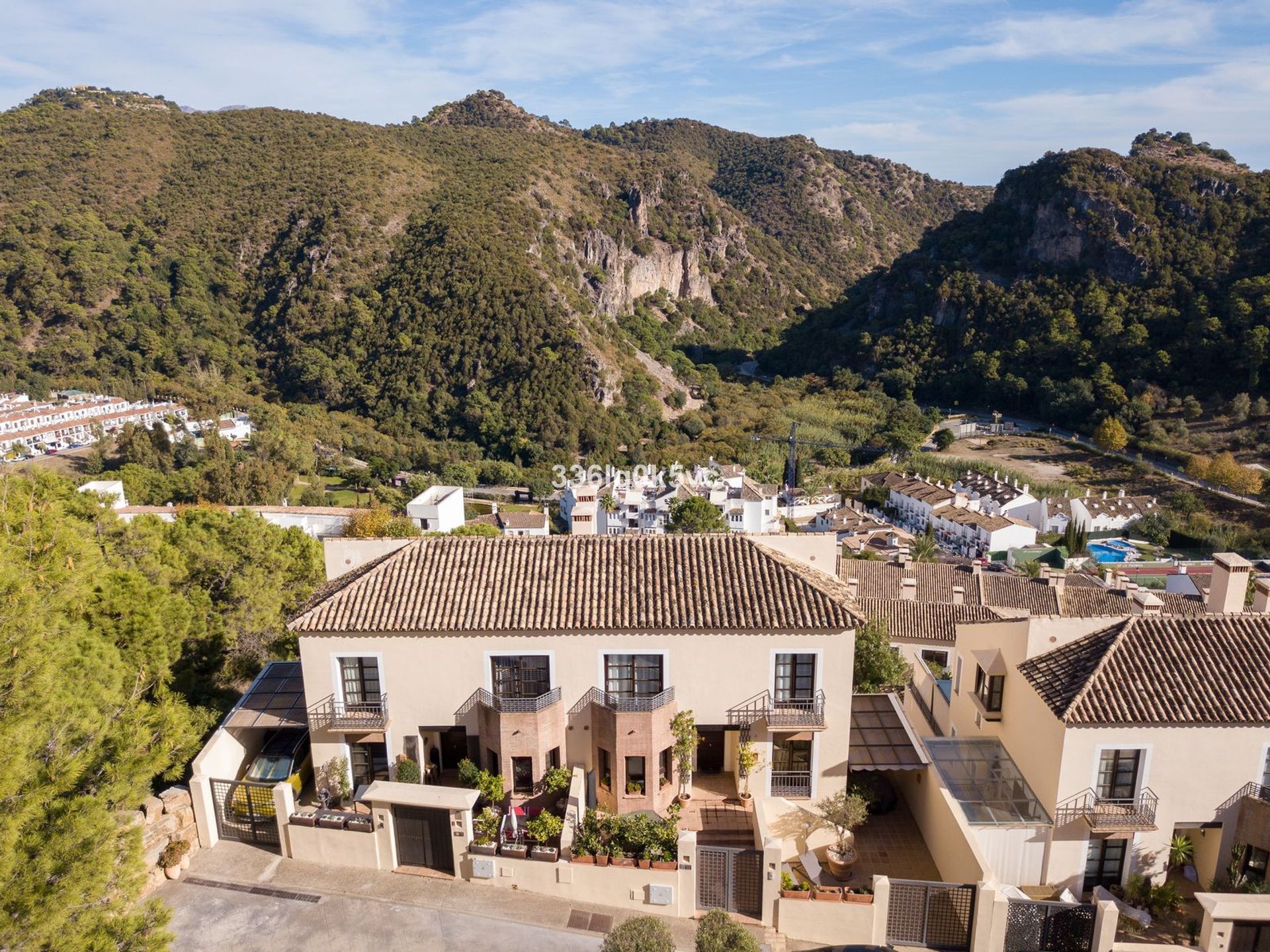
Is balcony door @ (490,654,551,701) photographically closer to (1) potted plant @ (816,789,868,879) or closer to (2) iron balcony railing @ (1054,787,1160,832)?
(1) potted plant @ (816,789,868,879)

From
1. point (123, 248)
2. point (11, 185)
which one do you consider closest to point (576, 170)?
point (123, 248)

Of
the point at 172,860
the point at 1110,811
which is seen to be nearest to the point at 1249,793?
the point at 1110,811

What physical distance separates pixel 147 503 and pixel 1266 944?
83.4 meters

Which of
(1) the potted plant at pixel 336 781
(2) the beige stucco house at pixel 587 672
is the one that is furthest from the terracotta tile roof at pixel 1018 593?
(1) the potted plant at pixel 336 781

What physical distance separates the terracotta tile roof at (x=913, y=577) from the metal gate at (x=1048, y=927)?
877 inches

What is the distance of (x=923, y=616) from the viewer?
34.1 m

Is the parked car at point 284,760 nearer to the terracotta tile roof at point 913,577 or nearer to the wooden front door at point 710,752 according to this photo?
the wooden front door at point 710,752

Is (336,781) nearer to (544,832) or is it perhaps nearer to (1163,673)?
(544,832)

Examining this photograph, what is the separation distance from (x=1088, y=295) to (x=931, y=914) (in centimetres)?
13565

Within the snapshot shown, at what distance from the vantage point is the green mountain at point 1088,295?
110m

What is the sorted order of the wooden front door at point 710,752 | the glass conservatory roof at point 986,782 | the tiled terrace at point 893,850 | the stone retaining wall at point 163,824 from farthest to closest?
the wooden front door at point 710,752, the tiled terrace at point 893,850, the glass conservatory roof at point 986,782, the stone retaining wall at point 163,824

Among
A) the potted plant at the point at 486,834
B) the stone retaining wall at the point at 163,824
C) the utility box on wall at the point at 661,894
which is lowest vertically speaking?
the utility box on wall at the point at 661,894

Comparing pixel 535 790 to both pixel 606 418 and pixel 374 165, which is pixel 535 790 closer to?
pixel 606 418

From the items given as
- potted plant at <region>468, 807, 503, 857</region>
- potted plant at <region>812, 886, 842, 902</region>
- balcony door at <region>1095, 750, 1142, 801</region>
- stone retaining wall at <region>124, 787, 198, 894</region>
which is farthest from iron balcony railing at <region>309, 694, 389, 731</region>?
balcony door at <region>1095, 750, 1142, 801</region>
